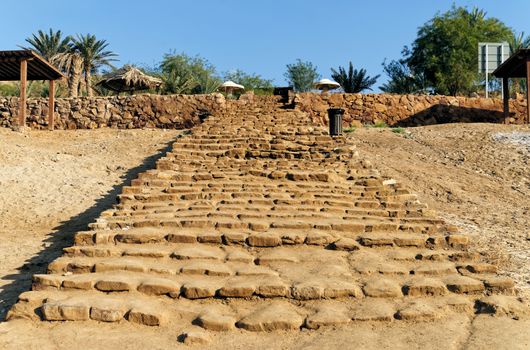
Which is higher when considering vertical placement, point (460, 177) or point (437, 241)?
point (460, 177)

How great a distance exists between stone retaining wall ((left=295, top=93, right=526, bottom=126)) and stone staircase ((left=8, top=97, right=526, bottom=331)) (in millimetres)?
7070

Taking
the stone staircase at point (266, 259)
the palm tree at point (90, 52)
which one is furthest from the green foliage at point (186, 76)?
the stone staircase at point (266, 259)

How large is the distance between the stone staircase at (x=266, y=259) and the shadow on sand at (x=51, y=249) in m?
0.34


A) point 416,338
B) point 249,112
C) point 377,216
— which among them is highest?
point 249,112

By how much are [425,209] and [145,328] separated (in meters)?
Result: 3.49

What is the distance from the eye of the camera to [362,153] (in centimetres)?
951

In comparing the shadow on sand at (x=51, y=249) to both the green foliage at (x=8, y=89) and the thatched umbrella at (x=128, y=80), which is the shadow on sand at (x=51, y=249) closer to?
the thatched umbrella at (x=128, y=80)

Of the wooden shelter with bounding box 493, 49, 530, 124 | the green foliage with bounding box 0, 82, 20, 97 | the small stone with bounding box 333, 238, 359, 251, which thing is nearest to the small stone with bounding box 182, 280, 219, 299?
the small stone with bounding box 333, 238, 359, 251

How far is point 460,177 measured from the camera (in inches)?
332

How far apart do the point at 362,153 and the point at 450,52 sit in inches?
675

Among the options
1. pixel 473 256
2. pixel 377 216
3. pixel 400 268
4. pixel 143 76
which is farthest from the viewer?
pixel 143 76

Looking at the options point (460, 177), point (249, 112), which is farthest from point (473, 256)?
point (249, 112)

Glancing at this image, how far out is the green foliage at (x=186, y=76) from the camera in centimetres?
2266

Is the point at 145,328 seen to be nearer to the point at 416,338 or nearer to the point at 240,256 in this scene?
the point at 240,256
